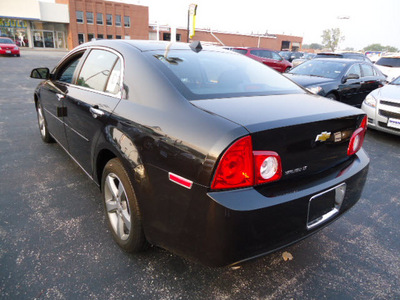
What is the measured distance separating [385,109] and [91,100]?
548 centimetres

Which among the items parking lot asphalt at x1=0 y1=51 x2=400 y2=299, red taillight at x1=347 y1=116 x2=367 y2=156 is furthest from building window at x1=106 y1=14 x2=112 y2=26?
red taillight at x1=347 y1=116 x2=367 y2=156

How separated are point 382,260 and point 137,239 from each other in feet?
6.49

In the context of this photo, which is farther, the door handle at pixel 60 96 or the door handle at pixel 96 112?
the door handle at pixel 60 96

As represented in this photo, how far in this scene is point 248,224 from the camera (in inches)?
59.9

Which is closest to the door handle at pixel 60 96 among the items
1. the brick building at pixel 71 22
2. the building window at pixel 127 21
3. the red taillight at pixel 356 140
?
the red taillight at pixel 356 140

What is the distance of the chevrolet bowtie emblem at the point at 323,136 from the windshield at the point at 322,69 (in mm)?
6125

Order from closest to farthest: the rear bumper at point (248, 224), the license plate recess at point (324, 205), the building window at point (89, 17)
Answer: the rear bumper at point (248, 224), the license plate recess at point (324, 205), the building window at point (89, 17)

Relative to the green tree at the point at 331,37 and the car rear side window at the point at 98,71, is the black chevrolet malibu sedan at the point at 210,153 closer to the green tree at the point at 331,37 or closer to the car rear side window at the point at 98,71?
the car rear side window at the point at 98,71

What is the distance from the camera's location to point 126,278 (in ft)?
6.59

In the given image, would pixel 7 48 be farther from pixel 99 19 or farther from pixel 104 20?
pixel 104 20

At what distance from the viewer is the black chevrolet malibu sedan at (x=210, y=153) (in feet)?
5.02

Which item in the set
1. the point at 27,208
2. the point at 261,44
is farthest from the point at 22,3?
the point at 27,208

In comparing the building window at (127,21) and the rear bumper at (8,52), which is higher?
the building window at (127,21)

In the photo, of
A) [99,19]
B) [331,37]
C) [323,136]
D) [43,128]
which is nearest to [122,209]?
[323,136]
